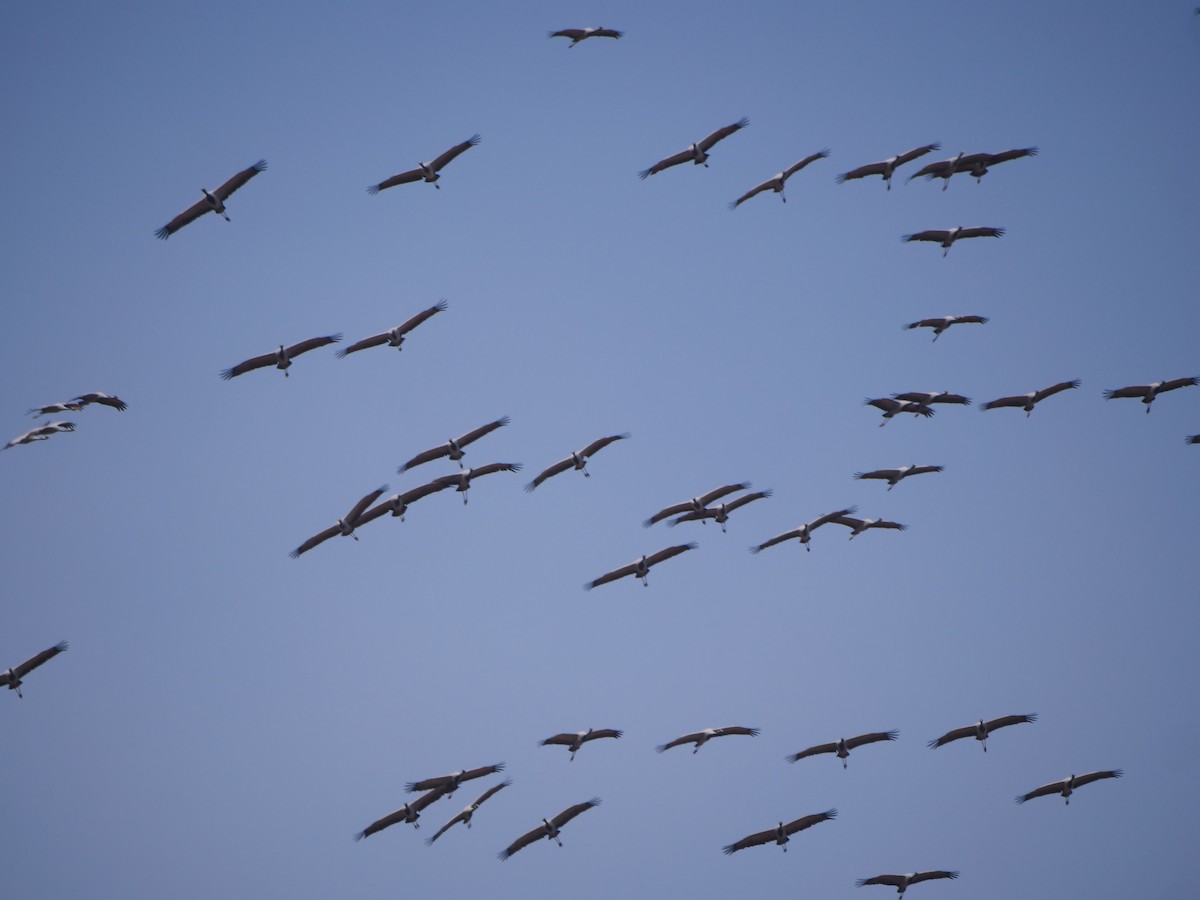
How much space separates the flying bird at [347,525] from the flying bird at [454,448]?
180cm

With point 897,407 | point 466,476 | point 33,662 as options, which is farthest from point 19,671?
point 897,407

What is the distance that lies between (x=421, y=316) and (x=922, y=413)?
24444mm

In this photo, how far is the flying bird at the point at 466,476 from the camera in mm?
67438

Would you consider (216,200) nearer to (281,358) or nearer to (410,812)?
→ (281,358)

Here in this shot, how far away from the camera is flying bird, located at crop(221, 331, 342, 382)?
6309cm

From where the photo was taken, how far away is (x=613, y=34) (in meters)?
64.9

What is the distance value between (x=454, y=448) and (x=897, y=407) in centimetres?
2144

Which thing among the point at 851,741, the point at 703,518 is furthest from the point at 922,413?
the point at 851,741

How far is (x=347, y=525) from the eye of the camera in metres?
67.3

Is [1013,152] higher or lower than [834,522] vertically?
higher

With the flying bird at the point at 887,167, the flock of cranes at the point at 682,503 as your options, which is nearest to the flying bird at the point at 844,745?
the flock of cranes at the point at 682,503

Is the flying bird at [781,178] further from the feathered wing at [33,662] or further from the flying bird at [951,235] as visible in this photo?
the feathered wing at [33,662]

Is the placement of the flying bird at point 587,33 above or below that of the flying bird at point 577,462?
above

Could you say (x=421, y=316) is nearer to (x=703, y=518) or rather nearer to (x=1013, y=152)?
(x=703, y=518)
